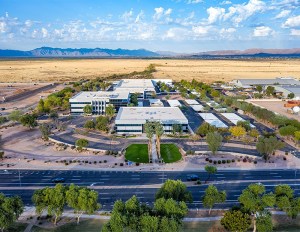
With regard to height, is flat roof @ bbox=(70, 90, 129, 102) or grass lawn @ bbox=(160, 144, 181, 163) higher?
flat roof @ bbox=(70, 90, 129, 102)

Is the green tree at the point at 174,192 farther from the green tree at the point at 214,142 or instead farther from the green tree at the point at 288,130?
the green tree at the point at 288,130

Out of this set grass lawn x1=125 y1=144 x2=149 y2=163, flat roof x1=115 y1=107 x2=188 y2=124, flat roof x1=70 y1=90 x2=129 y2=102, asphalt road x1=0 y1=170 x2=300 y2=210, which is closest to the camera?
asphalt road x1=0 y1=170 x2=300 y2=210

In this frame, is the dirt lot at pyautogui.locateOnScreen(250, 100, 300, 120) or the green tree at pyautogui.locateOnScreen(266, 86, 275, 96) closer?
the dirt lot at pyautogui.locateOnScreen(250, 100, 300, 120)

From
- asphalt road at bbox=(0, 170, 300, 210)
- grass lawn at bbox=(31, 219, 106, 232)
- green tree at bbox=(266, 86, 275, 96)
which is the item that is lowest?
grass lawn at bbox=(31, 219, 106, 232)

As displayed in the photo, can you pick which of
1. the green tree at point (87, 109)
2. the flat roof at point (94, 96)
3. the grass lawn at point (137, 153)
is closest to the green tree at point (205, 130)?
the grass lawn at point (137, 153)

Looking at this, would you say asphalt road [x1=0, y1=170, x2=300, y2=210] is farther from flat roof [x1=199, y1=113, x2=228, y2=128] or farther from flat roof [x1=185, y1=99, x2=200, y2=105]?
flat roof [x1=185, y1=99, x2=200, y2=105]

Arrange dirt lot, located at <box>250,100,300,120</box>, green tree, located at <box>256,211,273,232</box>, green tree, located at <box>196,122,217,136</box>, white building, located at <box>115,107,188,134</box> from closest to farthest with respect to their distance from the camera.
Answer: green tree, located at <box>256,211,273,232</box>
green tree, located at <box>196,122,217,136</box>
white building, located at <box>115,107,188,134</box>
dirt lot, located at <box>250,100,300,120</box>

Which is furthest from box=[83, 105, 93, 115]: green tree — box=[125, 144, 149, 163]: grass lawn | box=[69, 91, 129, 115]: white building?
box=[125, 144, 149, 163]: grass lawn
